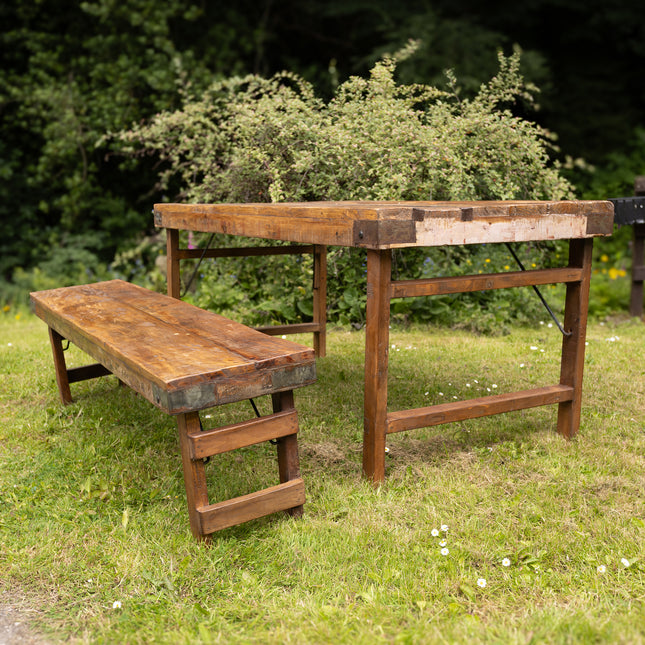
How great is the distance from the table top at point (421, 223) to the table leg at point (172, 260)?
3.19 feet

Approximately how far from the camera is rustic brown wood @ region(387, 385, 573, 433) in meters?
2.34

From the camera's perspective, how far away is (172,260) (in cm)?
366

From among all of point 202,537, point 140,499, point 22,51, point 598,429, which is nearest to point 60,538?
point 140,499

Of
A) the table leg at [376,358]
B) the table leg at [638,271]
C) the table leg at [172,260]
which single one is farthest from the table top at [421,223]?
the table leg at [638,271]

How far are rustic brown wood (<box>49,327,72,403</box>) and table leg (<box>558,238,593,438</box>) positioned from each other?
91.9 inches

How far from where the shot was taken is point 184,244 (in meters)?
6.05

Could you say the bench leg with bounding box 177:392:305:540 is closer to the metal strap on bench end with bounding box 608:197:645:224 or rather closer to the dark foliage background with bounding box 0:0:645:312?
the metal strap on bench end with bounding box 608:197:645:224

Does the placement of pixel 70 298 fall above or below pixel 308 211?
below

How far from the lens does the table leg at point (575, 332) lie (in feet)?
8.70

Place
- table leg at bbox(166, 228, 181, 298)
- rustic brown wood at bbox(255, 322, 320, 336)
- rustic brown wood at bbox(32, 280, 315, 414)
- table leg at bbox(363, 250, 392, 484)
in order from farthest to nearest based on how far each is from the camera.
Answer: rustic brown wood at bbox(255, 322, 320, 336), table leg at bbox(166, 228, 181, 298), table leg at bbox(363, 250, 392, 484), rustic brown wood at bbox(32, 280, 315, 414)

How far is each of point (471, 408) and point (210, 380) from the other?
3.66 feet

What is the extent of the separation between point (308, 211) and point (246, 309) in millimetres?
2940

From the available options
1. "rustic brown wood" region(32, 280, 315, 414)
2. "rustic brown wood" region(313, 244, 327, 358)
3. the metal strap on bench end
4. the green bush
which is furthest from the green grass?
the green bush

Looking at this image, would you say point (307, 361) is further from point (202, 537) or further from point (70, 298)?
point (70, 298)
